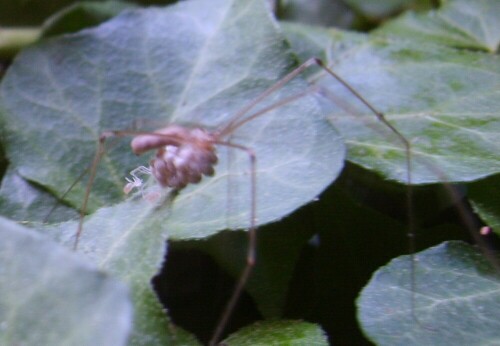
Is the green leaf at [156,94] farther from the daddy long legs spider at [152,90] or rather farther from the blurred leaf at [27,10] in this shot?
the blurred leaf at [27,10]

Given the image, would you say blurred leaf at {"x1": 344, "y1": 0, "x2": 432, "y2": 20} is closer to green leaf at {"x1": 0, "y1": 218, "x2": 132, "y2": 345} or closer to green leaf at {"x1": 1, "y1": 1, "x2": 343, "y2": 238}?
green leaf at {"x1": 1, "y1": 1, "x2": 343, "y2": 238}

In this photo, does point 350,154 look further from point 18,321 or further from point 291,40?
point 18,321

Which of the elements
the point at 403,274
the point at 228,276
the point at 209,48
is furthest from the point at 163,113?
the point at 403,274

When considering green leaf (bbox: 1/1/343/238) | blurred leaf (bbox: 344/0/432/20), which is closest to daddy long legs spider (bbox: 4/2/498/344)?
green leaf (bbox: 1/1/343/238)

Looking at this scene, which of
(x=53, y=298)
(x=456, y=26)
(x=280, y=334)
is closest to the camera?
(x=53, y=298)

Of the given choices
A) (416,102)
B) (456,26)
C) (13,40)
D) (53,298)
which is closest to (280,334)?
(53,298)

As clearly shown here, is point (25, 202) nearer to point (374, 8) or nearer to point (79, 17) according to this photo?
point (79, 17)

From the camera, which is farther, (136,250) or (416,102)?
(416,102)
